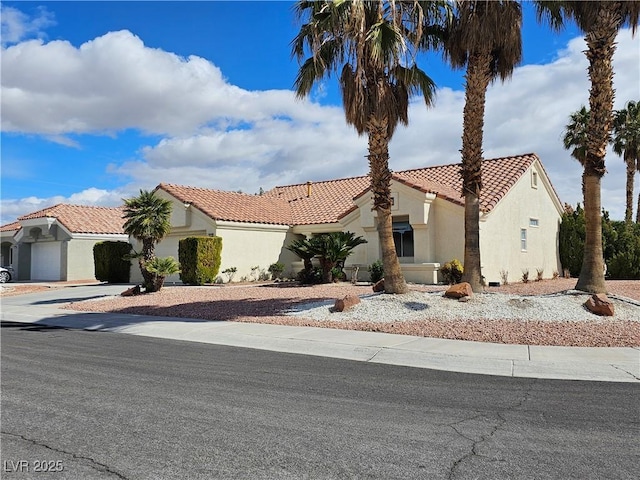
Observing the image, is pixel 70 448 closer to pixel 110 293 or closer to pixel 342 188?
pixel 110 293

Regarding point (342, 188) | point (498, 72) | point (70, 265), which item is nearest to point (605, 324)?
point (498, 72)

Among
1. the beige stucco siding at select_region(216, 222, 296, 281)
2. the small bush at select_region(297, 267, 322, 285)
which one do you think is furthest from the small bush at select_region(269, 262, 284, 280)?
the small bush at select_region(297, 267, 322, 285)

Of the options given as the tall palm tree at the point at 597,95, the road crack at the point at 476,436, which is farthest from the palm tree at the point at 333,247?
the road crack at the point at 476,436

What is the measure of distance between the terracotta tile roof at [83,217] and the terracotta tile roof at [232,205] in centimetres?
775

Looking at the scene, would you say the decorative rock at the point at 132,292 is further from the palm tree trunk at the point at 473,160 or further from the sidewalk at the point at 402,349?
the palm tree trunk at the point at 473,160

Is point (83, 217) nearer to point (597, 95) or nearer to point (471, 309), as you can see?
point (471, 309)

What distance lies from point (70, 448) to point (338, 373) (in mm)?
4167

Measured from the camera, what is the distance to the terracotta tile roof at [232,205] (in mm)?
27344

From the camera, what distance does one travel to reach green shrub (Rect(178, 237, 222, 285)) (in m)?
25.0

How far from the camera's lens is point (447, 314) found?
13281 mm

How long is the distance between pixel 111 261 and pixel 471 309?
70.9 ft

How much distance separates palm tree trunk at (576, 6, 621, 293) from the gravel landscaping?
872 millimetres

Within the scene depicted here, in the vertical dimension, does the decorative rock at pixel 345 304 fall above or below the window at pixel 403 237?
below

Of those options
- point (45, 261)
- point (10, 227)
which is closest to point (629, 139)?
point (45, 261)
